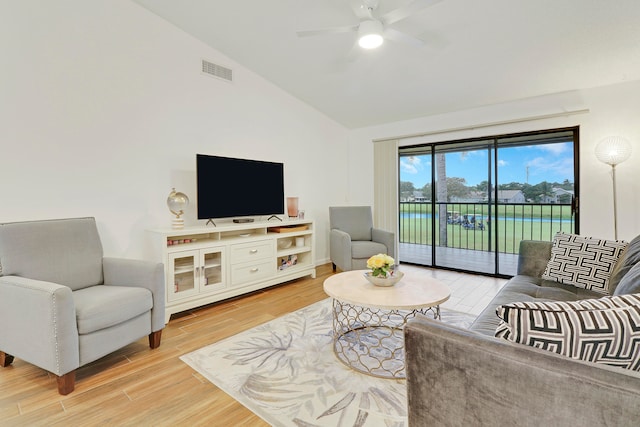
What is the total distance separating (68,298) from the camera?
1.72 m

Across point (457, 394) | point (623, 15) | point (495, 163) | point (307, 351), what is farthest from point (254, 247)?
point (623, 15)

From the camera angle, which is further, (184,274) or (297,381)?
(184,274)

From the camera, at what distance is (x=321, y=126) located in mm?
4992

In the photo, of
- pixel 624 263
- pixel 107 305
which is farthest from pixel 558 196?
pixel 107 305

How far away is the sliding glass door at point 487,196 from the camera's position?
12.9 ft

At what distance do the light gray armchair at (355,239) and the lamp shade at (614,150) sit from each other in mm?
2437

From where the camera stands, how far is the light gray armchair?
405 centimetres

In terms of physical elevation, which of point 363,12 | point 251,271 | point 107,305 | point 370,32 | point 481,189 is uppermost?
point 363,12

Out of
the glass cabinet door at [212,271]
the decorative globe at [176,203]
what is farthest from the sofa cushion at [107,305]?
the decorative globe at [176,203]

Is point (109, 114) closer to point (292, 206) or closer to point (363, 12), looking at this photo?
point (292, 206)

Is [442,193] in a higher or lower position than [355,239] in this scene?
higher

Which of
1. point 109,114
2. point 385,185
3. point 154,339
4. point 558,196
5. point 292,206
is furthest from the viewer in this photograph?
point 385,185

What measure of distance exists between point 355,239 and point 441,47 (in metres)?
2.69

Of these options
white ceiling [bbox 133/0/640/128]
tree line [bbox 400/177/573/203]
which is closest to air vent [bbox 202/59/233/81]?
white ceiling [bbox 133/0/640/128]
